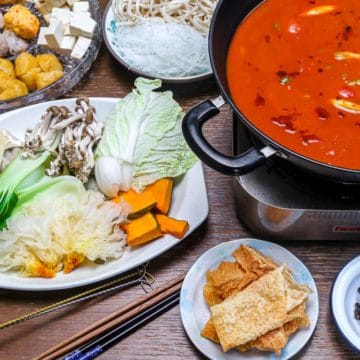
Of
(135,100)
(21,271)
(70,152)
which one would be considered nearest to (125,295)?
(21,271)

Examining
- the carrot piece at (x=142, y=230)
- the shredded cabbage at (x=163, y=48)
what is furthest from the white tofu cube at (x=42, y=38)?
the carrot piece at (x=142, y=230)

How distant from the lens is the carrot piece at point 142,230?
162 cm

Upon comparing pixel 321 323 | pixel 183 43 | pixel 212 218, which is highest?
pixel 183 43

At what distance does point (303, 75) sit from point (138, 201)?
1.83 ft

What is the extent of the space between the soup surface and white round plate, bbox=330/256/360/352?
1.05ft

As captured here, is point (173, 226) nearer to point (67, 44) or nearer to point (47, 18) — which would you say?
point (67, 44)

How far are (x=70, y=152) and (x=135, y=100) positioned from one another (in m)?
0.27

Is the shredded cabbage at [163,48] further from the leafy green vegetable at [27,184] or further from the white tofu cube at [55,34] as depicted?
the leafy green vegetable at [27,184]

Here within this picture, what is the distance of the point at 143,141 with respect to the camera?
1822 mm

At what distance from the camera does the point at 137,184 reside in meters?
1.74

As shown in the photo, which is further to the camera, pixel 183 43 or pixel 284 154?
pixel 183 43

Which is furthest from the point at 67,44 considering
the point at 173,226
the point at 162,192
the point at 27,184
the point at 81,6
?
the point at 173,226

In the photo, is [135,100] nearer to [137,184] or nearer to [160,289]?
[137,184]

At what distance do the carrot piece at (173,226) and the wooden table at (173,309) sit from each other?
2.9 inches
